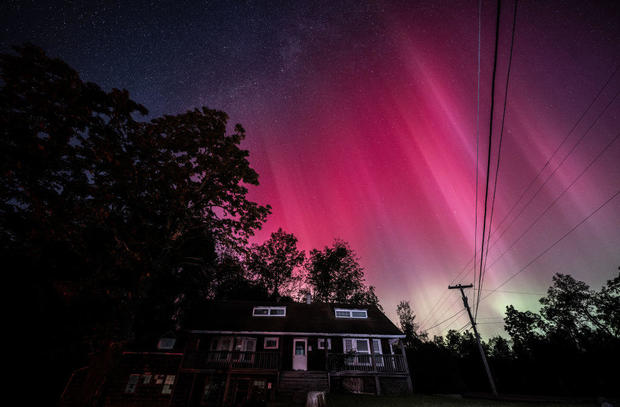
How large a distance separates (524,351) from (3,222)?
212 ft

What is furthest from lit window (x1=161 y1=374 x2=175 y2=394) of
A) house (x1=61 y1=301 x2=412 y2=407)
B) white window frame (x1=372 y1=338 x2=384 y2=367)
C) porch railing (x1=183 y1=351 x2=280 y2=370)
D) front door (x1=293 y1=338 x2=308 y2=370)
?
white window frame (x1=372 y1=338 x2=384 y2=367)

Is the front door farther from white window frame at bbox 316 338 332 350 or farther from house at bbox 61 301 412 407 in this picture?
white window frame at bbox 316 338 332 350

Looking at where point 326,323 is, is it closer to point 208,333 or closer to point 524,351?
Result: point 208,333

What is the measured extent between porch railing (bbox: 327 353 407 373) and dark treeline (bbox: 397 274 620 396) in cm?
1610

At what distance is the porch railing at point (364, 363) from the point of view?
687 inches

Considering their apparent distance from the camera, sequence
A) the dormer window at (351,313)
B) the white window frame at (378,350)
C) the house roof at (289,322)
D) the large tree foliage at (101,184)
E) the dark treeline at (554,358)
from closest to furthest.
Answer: the large tree foliage at (101,184), the white window frame at (378,350), the house roof at (289,322), the dormer window at (351,313), the dark treeline at (554,358)

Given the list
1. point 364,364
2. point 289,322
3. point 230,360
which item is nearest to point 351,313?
point 364,364

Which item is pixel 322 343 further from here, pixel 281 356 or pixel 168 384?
pixel 168 384

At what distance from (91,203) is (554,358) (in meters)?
57.1

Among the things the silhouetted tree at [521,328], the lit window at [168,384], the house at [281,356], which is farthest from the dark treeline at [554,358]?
the lit window at [168,384]

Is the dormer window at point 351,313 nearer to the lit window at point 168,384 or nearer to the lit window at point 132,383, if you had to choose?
the lit window at point 168,384

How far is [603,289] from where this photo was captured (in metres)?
39.4

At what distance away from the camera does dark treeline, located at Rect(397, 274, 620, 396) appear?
29.8m

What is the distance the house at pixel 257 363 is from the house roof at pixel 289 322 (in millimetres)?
→ 86
